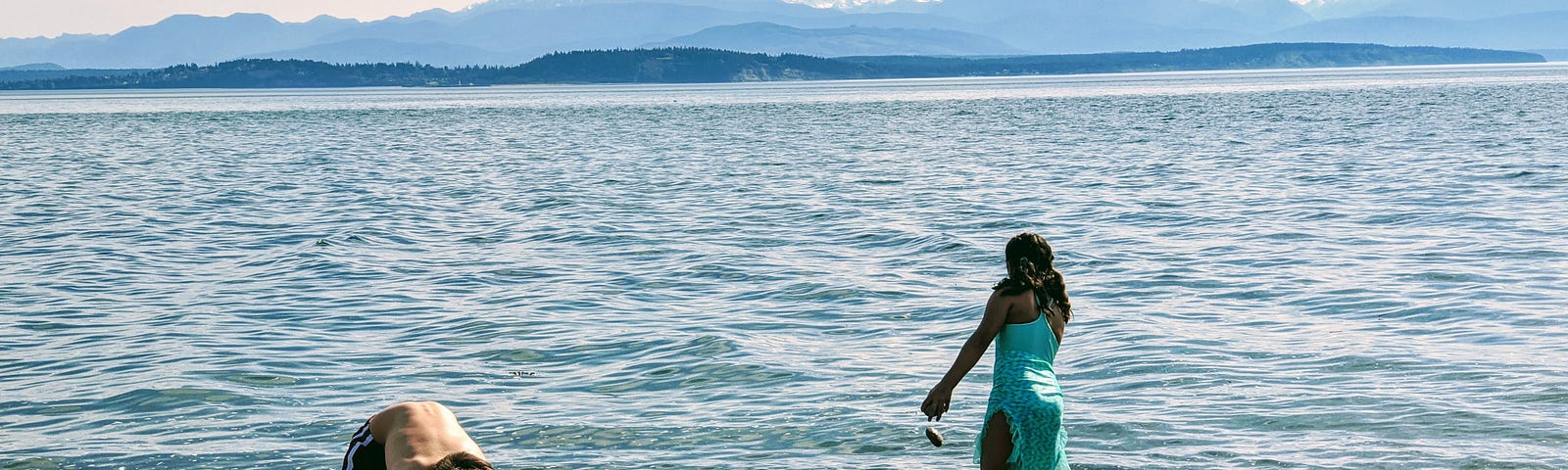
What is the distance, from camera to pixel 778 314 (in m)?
18.5

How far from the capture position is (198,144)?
7244 centimetres

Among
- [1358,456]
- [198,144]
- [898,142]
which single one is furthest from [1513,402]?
[198,144]

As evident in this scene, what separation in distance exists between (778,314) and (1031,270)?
34.6 feet

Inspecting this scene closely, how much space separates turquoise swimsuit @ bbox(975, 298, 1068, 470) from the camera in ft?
26.9

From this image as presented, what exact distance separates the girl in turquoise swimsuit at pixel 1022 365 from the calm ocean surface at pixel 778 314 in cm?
337

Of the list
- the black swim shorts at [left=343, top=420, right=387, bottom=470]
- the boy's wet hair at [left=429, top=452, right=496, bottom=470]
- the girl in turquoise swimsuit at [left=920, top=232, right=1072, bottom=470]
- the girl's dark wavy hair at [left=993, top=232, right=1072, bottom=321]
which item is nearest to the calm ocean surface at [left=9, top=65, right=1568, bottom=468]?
the girl in turquoise swimsuit at [left=920, top=232, right=1072, bottom=470]

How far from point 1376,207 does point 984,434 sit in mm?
23617

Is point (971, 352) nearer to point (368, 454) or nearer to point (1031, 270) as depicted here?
point (1031, 270)

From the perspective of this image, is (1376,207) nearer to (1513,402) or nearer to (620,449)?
(1513,402)

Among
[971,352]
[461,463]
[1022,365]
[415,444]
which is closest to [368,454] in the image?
[415,444]

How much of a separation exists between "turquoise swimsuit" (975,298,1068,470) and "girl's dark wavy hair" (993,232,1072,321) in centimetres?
16

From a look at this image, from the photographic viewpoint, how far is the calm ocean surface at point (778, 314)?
12.5 meters

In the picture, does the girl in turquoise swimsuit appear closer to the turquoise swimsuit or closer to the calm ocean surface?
the turquoise swimsuit

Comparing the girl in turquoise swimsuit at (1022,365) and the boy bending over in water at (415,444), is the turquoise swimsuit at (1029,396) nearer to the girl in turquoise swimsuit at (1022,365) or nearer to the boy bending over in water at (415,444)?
the girl in turquoise swimsuit at (1022,365)
